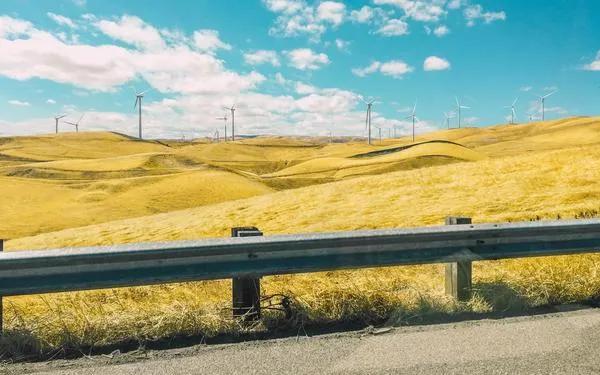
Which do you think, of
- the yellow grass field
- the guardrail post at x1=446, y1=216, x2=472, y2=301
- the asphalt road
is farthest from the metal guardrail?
the asphalt road

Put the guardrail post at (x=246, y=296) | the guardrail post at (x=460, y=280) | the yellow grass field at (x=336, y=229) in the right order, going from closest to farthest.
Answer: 1. the yellow grass field at (x=336, y=229)
2. the guardrail post at (x=246, y=296)
3. the guardrail post at (x=460, y=280)

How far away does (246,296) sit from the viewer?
5750 mm

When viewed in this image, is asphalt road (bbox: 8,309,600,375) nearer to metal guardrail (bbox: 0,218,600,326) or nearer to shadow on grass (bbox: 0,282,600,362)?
shadow on grass (bbox: 0,282,600,362)

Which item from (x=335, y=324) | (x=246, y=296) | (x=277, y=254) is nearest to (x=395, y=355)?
(x=335, y=324)

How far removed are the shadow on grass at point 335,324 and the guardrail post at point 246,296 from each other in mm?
173

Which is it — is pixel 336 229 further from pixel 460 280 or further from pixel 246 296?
pixel 246 296

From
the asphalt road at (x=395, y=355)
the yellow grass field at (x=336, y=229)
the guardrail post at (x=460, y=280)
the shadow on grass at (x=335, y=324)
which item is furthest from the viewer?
the guardrail post at (x=460, y=280)

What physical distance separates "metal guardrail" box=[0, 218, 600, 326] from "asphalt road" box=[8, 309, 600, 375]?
74 centimetres

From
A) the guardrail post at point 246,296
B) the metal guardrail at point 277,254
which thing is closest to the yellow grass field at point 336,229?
the guardrail post at point 246,296

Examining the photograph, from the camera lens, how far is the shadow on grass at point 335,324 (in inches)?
194

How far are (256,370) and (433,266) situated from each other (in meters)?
5.92

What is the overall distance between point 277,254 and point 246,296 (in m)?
0.58

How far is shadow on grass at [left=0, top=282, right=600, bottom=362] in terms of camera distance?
194 inches

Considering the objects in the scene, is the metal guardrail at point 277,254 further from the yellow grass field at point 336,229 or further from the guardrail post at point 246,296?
the yellow grass field at point 336,229
